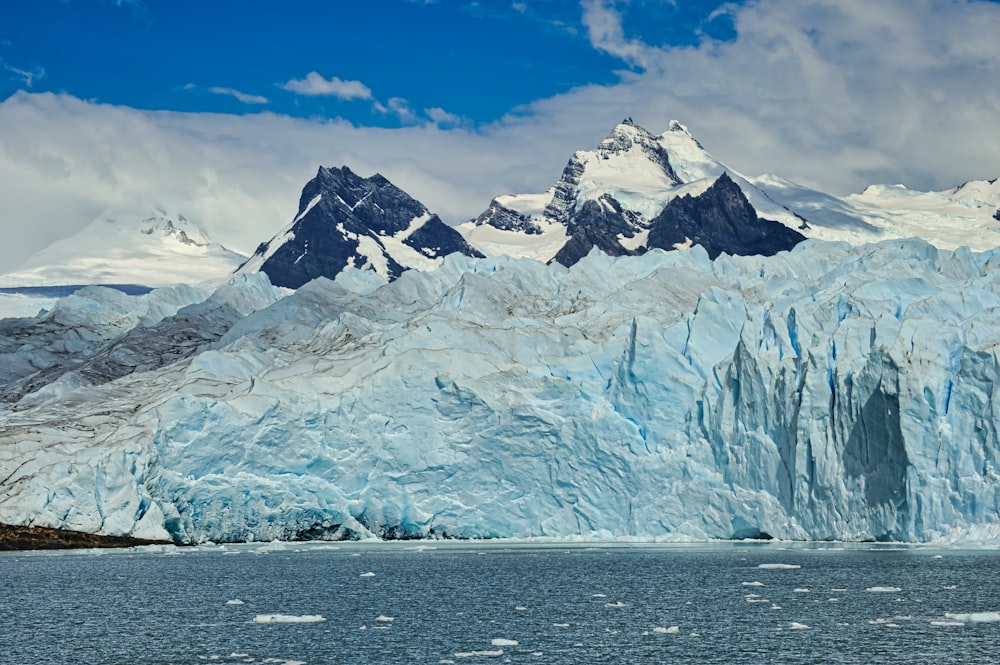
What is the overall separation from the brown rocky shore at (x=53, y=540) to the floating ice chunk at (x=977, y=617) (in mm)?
42725

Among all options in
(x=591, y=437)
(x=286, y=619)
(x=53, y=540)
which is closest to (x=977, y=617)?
(x=286, y=619)

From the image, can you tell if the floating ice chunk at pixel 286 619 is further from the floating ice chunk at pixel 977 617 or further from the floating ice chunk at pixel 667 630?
the floating ice chunk at pixel 977 617

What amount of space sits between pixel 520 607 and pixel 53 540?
35.4 m

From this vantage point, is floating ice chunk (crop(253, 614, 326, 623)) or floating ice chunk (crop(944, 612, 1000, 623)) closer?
floating ice chunk (crop(944, 612, 1000, 623))

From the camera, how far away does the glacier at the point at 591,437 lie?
190ft

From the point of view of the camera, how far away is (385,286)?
111m

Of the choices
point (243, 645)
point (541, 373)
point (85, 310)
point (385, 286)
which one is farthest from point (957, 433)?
point (85, 310)

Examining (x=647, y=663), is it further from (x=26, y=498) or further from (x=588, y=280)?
(x=588, y=280)

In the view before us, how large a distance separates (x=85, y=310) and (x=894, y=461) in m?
84.2

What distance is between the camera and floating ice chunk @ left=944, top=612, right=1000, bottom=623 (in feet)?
120

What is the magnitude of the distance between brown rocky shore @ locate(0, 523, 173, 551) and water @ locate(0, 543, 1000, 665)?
5867mm

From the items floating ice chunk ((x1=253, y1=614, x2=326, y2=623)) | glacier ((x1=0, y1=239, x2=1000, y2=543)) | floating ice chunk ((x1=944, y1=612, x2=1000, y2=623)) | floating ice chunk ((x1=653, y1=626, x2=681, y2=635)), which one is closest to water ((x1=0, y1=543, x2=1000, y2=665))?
floating ice chunk ((x1=653, y1=626, x2=681, y2=635))

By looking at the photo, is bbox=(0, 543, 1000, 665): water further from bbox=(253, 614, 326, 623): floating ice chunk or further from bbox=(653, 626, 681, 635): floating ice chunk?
bbox=(253, 614, 326, 623): floating ice chunk

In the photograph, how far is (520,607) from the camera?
42.2 m
